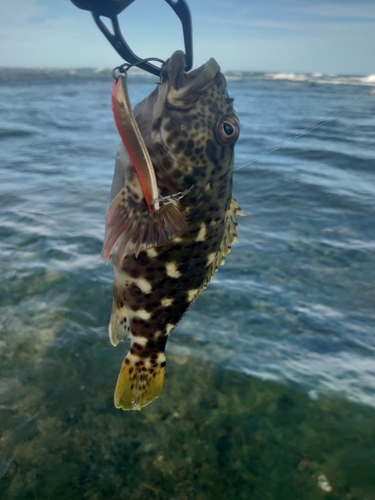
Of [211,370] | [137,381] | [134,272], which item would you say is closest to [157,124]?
[134,272]

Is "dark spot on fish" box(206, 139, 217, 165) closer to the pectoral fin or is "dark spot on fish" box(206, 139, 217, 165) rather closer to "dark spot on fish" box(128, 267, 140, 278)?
the pectoral fin

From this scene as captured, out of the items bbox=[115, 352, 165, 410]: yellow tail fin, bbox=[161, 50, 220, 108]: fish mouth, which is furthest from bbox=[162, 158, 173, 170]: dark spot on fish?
bbox=[115, 352, 165, 410]: yellow tail fin

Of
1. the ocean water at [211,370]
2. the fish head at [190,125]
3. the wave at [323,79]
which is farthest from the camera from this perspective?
the wave at [323,79]

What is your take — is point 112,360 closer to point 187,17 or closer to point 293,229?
point 187,17

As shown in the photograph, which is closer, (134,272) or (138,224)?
(138,224)

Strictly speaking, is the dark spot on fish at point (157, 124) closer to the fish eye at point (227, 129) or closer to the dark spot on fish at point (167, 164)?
the dark spot on fish at point (167, 164)

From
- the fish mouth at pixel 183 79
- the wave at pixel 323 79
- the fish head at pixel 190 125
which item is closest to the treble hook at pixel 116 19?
the fish mouth at pixel 183 79

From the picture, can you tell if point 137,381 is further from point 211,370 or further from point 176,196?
point 176,196

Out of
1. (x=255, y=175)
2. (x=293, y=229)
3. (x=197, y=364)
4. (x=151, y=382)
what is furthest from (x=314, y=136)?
(x=151, y=382)
